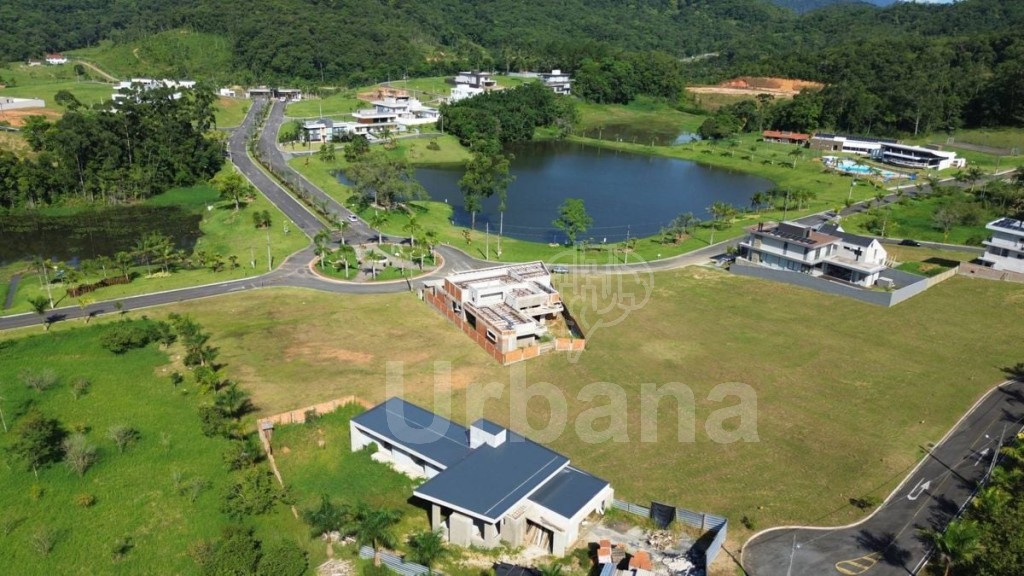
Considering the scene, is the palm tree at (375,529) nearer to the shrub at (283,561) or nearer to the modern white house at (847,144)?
the shrub at (283,561)

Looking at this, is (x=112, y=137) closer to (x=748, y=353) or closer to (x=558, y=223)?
(x=558, y=223)

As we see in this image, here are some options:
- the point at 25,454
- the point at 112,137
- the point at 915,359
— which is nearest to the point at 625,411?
the point at 915,359

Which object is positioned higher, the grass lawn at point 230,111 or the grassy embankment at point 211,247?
the grass lawn at point 230,111

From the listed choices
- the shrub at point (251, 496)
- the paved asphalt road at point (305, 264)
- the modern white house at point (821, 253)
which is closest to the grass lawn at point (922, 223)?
the paved asphalt road at point (305, 264)

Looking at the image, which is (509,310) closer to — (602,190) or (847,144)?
(602,190)

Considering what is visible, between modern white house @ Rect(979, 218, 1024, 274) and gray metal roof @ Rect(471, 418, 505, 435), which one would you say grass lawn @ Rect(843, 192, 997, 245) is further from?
gray metal roof @ Rect(471, 418, 505, 435)

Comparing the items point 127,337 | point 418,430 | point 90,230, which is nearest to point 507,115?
point 90,230
